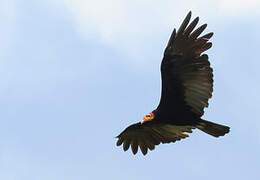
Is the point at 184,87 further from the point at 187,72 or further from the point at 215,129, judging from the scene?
the point at 215,129

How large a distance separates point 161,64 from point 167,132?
2140 mm

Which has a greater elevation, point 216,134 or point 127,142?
point 127,142

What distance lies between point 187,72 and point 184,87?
381mm

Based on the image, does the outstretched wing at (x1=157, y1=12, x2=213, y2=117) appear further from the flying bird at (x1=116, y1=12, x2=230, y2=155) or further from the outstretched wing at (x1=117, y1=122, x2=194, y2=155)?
the outstretched wing at (x1=117, y1=122, x2=194, y2=155)

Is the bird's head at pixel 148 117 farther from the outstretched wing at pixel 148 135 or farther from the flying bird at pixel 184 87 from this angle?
the outstretched wing at pixel 148 135

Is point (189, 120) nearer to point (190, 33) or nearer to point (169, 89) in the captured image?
point (169, 89)

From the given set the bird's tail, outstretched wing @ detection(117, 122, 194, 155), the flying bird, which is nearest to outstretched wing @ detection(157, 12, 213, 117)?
the flying bird

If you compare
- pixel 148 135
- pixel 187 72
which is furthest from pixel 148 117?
pixel 187 72

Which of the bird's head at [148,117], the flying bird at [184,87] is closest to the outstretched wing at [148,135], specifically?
the flying bird at [184,87]

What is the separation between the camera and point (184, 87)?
1584cm

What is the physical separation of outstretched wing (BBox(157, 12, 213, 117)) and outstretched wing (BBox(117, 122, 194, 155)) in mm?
966

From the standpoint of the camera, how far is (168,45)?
51.2ft

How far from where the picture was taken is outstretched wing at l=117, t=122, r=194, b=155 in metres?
17.0

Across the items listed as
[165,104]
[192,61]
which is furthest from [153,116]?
[192,61]
